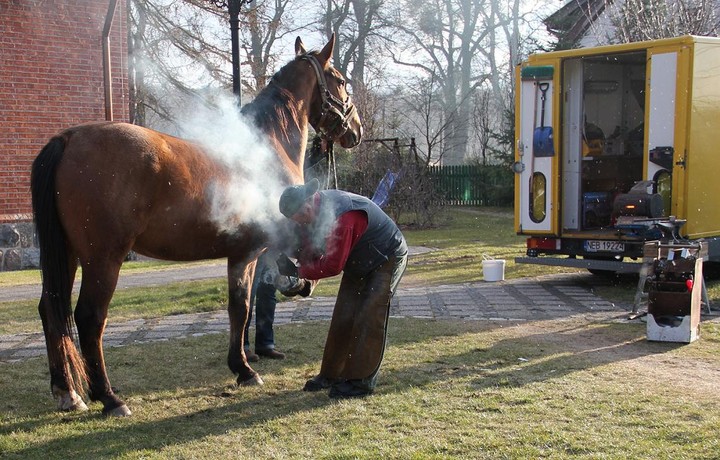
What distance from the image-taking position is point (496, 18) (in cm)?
3566

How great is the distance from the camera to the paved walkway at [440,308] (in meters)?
6.88

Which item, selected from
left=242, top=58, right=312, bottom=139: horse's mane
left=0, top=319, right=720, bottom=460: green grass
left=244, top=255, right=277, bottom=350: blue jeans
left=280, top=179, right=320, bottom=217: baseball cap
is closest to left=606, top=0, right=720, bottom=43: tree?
left=0, top=319, right=720, bottom=460: green grass

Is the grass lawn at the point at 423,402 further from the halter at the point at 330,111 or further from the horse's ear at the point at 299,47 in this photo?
the horse's ear at the point at 299,47

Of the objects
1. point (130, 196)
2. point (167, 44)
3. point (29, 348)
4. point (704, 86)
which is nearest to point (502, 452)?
point (130, 196)

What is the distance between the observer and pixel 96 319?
14.6 feet

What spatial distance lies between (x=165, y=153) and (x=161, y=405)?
5.30ft

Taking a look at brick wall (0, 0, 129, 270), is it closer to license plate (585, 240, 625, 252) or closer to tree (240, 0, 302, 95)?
tree (240, 0, 302, 95)

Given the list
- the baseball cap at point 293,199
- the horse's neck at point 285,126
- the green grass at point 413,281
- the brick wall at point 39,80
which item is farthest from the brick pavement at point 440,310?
the brick wall at point 39,80

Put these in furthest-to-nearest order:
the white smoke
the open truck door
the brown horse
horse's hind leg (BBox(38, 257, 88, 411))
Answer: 1. the open truck door
2. the white smoke
3. horse's hind leg (BBox(38, 257, 88, 411))
4. the brown horse

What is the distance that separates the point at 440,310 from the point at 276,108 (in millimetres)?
3455

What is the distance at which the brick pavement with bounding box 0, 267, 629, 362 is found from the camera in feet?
22.5

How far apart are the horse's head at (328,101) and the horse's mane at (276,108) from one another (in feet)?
0.86

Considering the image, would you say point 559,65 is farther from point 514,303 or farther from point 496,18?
point 496,18

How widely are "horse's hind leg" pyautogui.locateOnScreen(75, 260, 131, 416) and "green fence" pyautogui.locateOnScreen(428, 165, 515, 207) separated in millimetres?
20415
